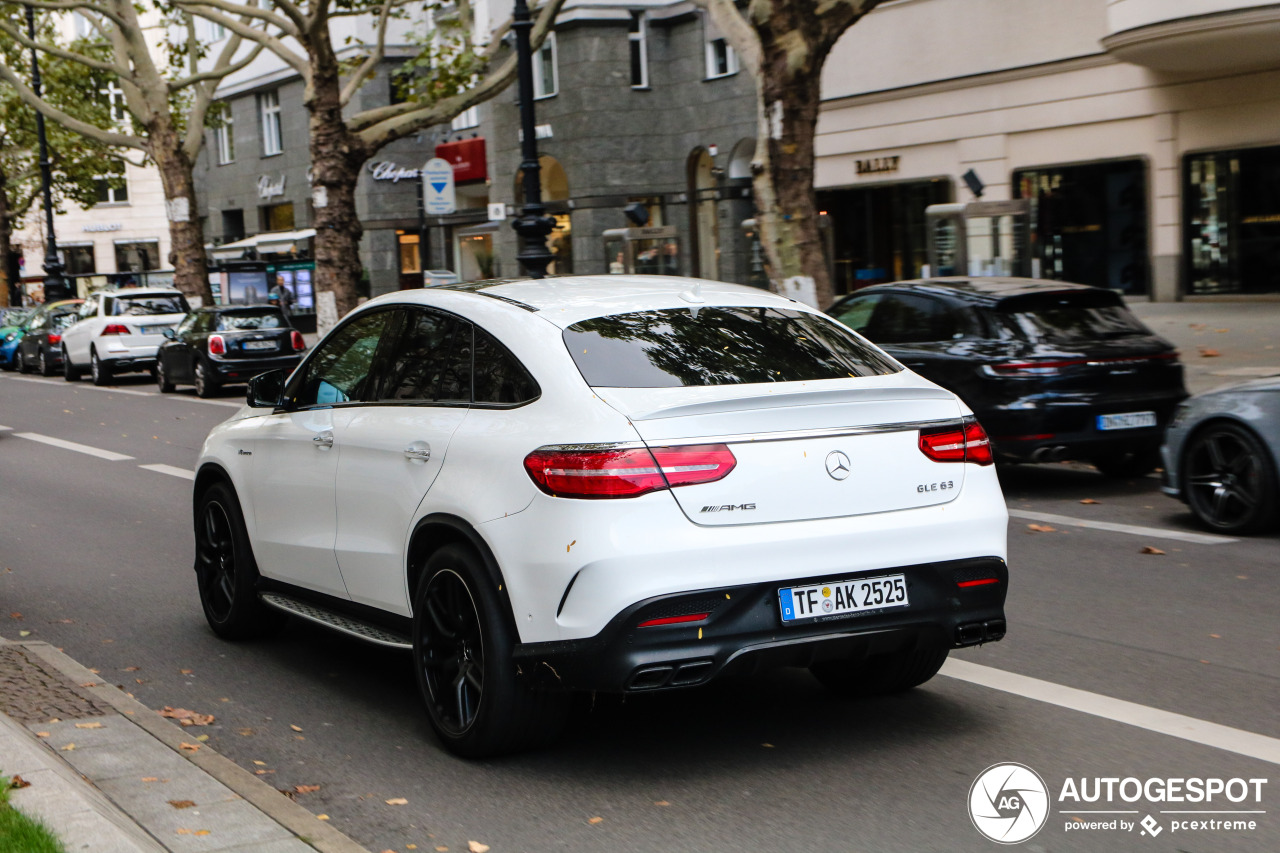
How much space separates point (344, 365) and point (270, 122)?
49.4 m

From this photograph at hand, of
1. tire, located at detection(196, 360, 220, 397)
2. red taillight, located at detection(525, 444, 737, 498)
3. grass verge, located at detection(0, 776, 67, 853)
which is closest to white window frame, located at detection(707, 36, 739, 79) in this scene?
tire, located at detection(196, 360, 220, 397)

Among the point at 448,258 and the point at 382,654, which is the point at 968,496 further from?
the point at 448,258

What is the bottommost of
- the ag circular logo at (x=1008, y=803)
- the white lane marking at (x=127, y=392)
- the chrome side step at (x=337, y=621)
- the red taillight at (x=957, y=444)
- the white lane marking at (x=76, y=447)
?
the white lane marking at (x=127, y=392)

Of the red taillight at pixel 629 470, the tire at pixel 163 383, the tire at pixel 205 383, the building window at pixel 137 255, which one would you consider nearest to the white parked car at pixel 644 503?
the red taillight at pixel 629 470

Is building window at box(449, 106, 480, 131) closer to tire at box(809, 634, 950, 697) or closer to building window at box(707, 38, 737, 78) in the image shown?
building window at box(707, 38, 737, 78)

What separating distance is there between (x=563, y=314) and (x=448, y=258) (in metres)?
42.9

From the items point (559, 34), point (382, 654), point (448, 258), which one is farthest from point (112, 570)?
point (448, 258)

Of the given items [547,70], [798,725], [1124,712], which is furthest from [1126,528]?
[547,70]

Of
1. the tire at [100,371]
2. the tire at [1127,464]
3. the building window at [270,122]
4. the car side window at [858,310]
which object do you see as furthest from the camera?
the building window at [270,122]

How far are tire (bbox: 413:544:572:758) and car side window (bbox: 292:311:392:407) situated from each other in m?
1.16

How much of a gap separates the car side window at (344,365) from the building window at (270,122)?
158 feet

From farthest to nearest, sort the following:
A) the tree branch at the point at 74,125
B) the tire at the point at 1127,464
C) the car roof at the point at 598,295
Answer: the tree branch at the point at 74,125
the tire at the point at 1127,464
the car roof at the point at 598,295

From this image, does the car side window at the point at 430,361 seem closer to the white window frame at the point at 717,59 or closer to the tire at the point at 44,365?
the tire at the point at 44,365

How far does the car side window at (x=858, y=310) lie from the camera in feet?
39.8
